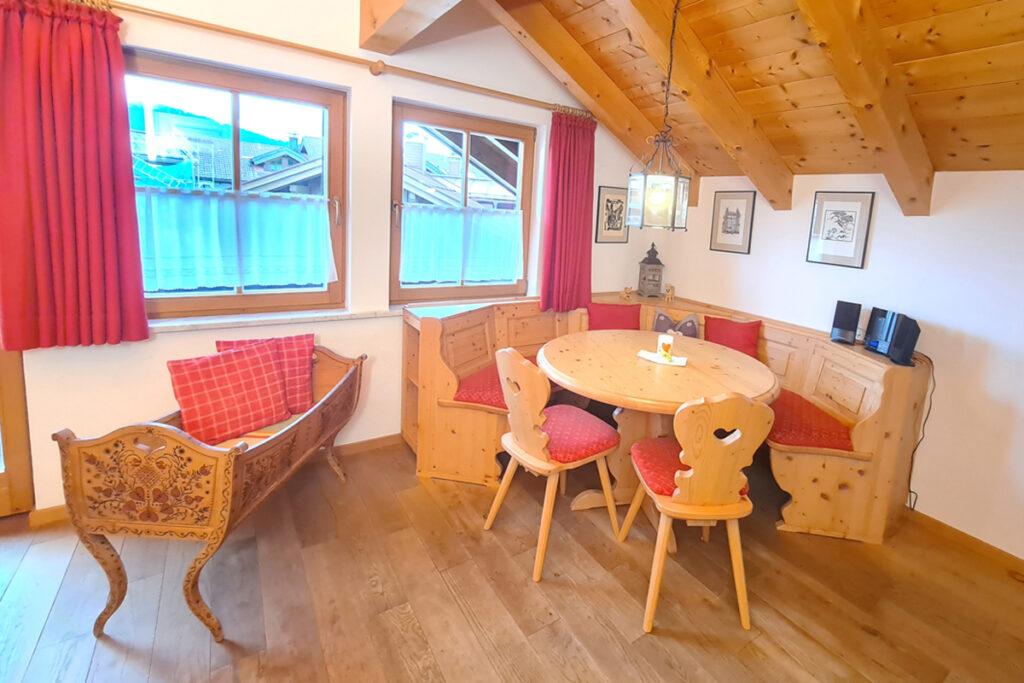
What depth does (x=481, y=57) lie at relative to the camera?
10.1 feet

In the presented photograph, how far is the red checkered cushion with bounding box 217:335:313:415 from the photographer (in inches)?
101

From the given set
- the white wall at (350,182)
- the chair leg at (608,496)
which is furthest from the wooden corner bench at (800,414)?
the chair leg at (608,496)

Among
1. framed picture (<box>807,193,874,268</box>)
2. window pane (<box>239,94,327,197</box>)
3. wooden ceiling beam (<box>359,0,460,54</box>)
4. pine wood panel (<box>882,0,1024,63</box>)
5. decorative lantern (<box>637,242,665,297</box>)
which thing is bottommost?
decorative lantern (<box>637,242,665,297</box>)

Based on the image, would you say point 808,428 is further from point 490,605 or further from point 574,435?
point 490,605

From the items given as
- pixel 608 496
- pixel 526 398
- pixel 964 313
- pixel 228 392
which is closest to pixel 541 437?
pixel 526 398

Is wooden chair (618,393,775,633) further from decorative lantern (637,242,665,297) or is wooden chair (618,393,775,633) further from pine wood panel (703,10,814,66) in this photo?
decorative lantern (637,242,665,297)

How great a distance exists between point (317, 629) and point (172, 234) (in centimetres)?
185

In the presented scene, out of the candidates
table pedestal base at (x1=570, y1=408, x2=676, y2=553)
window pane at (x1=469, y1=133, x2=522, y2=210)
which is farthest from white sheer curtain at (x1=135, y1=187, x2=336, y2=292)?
table pedestal base at (x1=570, y1=408, x2=676, y2=553)

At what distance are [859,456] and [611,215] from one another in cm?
221

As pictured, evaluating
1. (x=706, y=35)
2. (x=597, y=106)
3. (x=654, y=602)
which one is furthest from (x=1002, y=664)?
(x=597, y=106)

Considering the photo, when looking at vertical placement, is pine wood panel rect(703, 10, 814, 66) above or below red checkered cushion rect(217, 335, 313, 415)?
above

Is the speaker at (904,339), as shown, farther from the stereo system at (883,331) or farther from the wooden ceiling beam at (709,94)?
the wooden ceiling beam at (709,94)

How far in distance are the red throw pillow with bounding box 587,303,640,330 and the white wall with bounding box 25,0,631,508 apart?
20.5 inches

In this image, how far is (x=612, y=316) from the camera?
3.63 meters
